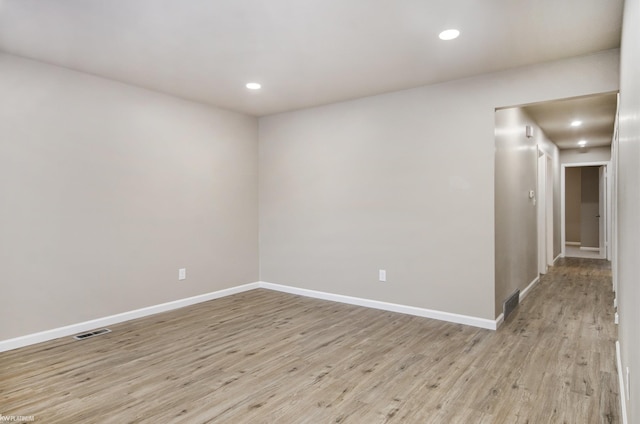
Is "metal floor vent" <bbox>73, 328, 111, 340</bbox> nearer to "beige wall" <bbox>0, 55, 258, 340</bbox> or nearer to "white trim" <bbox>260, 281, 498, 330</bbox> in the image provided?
"beige wall" <bbox>0, 55, 258, 340</bbox>

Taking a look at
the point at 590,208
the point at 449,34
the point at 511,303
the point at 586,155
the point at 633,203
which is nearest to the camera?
the point at 633,203

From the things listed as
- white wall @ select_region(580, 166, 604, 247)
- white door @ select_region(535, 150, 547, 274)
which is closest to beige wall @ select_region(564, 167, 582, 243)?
white wall @ select_region(580, 166, 604, 247)

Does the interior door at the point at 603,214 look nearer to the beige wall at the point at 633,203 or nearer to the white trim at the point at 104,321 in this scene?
the beige wall at the point at 633,203

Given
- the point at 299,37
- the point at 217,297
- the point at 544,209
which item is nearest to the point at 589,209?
the point at 544,209

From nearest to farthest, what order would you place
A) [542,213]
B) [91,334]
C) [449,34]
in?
1. [449,34]
2. [91,334]
3. [542,213]

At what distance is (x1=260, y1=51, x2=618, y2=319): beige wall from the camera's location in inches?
144

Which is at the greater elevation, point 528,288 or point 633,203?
point 633,203

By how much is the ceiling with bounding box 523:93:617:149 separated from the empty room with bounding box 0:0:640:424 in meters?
0.09

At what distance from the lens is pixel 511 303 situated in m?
4.22

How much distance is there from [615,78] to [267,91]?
3.20 metres

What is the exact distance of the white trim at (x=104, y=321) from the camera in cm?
319

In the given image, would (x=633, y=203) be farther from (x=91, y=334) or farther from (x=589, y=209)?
(x=589, y=209)

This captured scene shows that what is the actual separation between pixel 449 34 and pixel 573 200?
9.71m

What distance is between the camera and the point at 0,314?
3.10 meters
